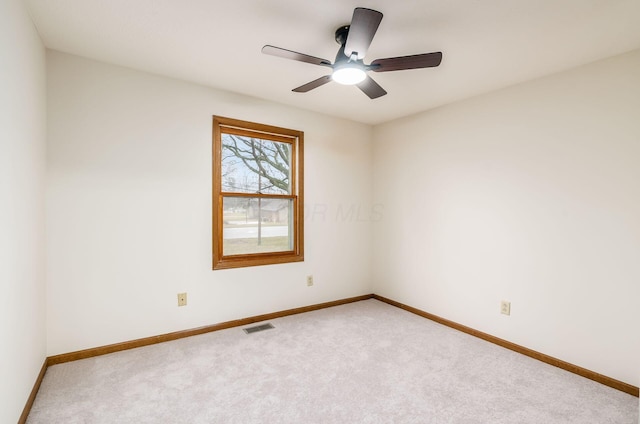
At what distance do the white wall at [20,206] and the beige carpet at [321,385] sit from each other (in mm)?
372

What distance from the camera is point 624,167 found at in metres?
2.23

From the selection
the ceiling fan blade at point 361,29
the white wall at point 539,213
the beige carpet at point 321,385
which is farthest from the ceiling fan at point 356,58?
the beige carpet at point 321,385

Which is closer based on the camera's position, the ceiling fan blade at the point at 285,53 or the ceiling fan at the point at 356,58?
the ceiling fan at the point at 356,58

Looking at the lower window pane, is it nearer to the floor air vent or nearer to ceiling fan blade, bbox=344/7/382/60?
the floor air vent

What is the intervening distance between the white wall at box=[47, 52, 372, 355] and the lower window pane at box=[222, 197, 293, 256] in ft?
0.72

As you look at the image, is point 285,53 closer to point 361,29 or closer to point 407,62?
point 361,29

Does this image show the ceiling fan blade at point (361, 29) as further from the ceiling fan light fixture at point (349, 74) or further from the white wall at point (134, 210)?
the white wall at point (134, 210)

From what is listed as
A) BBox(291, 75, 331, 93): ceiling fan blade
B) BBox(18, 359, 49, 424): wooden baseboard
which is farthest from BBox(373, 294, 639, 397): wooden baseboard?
BBox(18, 359, 49, 424): wooden baseboard

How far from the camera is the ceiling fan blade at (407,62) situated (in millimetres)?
1858

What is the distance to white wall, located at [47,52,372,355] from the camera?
244 centimetres

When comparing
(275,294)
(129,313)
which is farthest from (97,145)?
(275,294)

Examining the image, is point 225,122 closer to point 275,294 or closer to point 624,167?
point 275,294

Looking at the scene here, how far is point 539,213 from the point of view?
2.66 m

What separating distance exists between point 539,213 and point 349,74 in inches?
78.4
